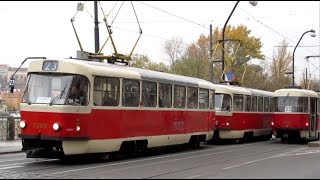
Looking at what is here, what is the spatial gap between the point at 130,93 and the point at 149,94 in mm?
1299

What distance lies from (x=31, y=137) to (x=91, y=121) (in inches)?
68.5

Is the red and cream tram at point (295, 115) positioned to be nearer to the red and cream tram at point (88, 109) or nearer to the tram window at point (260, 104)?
the tram window at point (260, 104)

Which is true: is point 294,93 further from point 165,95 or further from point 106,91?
point 106,91

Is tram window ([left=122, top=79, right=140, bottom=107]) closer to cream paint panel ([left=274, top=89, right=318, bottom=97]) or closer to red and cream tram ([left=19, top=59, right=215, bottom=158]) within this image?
red and cream tram ([left=19, top=59, right=215, bottom=158])

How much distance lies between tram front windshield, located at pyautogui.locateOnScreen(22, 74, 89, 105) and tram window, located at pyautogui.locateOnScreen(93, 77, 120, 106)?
0.42 m

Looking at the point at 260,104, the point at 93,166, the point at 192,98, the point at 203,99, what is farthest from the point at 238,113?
the point at 93,166

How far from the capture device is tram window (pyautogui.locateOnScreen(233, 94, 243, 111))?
1101 inches

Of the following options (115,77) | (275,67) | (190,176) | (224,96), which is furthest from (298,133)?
(275,67)

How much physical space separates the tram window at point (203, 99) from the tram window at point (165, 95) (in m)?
3.21

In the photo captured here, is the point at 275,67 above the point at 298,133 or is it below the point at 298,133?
above

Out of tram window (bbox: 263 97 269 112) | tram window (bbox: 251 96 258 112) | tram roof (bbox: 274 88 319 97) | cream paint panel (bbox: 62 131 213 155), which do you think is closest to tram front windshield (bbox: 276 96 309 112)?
tram roof (bbox: 274 88 319 97)

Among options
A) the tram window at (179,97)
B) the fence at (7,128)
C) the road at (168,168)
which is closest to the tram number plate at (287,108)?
the tram window at (179,97)

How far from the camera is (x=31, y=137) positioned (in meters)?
15.2

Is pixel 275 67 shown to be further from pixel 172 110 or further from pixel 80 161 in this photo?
pixel 80 161
